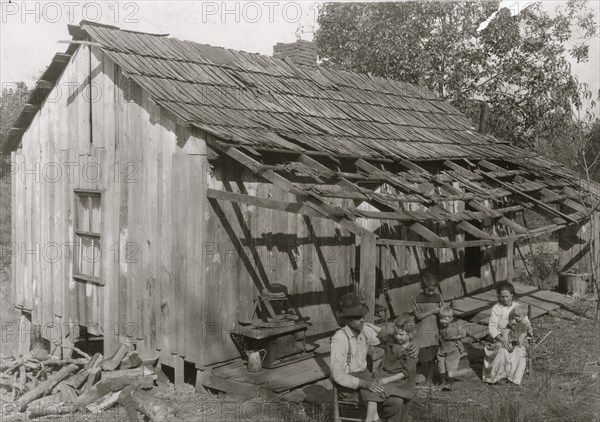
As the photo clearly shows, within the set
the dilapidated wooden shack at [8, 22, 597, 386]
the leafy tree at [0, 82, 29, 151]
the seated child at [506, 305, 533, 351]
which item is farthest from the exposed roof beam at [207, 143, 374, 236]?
the leafy tree at [0, 82, 29, 151]

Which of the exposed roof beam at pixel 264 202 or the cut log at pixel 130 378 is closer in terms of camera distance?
the exposed roof beam at pixel 264 202

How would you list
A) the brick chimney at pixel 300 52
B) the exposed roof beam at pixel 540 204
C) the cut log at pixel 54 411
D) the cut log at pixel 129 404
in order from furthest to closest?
1. the brick chimney at pixel 300 52
2. the exposed roof beam at pixel 540 204
3. the cut log at pixel 54 411
4. the cut log at pixel 129 404

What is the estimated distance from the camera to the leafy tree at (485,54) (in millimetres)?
23688

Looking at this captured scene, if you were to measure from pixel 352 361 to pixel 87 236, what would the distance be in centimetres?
635

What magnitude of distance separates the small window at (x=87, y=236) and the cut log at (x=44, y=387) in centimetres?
153

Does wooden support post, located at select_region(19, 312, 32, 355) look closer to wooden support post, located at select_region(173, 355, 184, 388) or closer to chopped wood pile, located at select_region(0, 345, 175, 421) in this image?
chopped wood pile, located at select_region(0, 345, 175, 421)

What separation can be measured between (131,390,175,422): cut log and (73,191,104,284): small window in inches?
104

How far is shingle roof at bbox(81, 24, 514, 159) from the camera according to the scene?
9.96 metres

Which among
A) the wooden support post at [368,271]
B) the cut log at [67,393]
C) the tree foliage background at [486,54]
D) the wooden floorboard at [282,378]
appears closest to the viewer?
the wooden support post at [368,271]

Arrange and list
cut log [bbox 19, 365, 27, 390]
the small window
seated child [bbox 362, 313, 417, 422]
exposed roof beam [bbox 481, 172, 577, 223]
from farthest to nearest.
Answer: exposed roof beam [bbox 481, 172, 577, 223]
the small window
cut log [bbox 19, 365, 27, 390]
seated child [bbox 362, 313, 417, 422]

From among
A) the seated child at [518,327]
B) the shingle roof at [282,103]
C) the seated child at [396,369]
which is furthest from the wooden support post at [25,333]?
the seated child at [518,327]

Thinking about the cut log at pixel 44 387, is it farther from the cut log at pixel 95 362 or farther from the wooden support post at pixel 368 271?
the wooden support post at pixel 368 271

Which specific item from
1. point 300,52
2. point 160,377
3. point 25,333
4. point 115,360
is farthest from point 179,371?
point 300,52

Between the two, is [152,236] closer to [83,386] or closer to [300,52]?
[83,386]
